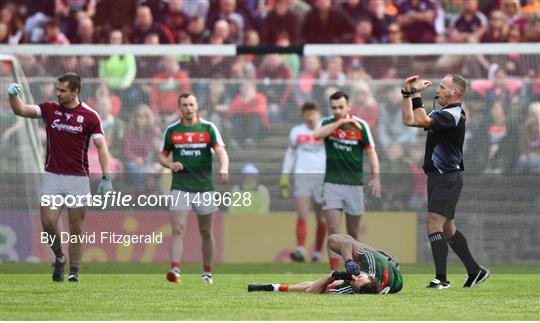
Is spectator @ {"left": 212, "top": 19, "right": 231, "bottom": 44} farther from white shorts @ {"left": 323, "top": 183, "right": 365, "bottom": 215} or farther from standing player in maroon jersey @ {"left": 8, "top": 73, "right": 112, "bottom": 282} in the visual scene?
standing player in maroon jersey @ {"left": 8, "top": 73, "right": 112, "bottom": 282}

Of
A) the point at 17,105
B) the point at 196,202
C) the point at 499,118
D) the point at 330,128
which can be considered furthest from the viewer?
the point at 499,118

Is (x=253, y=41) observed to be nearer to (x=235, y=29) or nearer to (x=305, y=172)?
(x=235, y=29)

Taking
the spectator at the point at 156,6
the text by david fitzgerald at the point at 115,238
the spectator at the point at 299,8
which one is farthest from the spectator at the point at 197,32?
the text by david fitzgerald at the point at 115,238

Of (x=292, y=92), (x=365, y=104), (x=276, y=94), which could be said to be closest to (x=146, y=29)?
(x=276, y=94)

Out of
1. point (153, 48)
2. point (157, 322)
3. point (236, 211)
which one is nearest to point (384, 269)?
point (157, 322)

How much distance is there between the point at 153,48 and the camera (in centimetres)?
2123

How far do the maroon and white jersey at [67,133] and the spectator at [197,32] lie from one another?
8.41 meters

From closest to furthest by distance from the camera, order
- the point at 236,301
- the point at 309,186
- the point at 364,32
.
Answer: the point at 236,301, the point at 309,186, the point at 364,32

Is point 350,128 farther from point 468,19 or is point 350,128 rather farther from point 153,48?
point 468,19

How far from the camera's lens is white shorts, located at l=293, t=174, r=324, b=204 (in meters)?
20.1

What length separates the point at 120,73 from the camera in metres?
21.9

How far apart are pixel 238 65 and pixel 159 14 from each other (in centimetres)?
269

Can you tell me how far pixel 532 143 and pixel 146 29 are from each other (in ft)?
22.2

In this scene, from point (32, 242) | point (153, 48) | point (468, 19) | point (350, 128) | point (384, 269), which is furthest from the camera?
point (468, 19)
